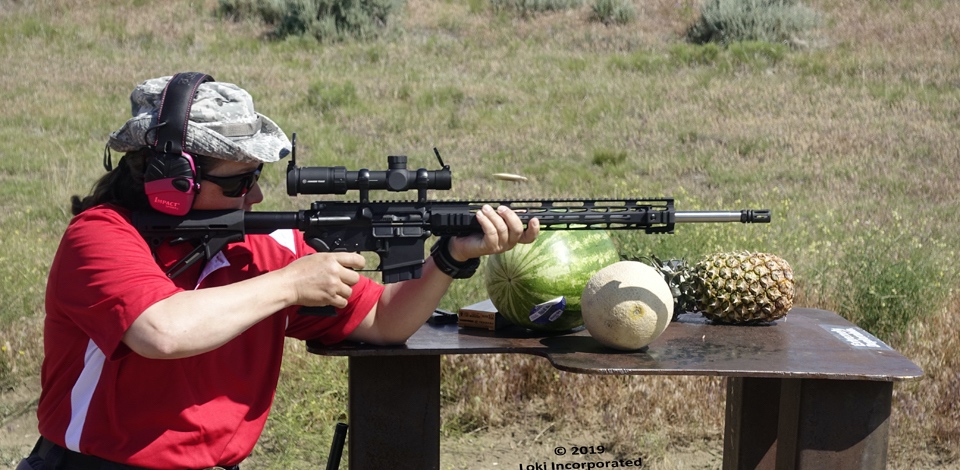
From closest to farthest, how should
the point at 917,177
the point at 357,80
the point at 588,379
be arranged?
the point at 588,379, the point at 917,177, the point at 357,80

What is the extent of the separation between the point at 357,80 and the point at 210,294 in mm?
10768

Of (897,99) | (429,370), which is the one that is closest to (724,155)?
(897,99)

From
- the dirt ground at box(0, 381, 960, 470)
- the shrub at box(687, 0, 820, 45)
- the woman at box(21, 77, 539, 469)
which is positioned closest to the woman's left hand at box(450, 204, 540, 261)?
the woman at box(21, 77, 539, 469)

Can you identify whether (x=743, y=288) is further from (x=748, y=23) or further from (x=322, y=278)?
(x=748, y=23)

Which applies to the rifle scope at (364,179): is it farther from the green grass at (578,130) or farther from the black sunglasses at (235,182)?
the green grass at (578,130)

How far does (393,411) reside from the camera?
12.9 ft

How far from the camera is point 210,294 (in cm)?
312

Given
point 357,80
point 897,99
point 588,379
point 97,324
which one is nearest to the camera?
point 97,324

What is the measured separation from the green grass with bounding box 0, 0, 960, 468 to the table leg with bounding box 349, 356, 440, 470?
1.74 metres

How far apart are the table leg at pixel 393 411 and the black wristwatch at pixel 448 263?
16.2 inches

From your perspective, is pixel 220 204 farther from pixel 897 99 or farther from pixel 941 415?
pixel 897 99

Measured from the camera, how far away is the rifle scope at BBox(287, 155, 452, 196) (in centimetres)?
350

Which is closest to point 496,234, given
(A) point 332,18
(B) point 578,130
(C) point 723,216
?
(C) point 723,216

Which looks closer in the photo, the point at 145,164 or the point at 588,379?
the point at 145,164
